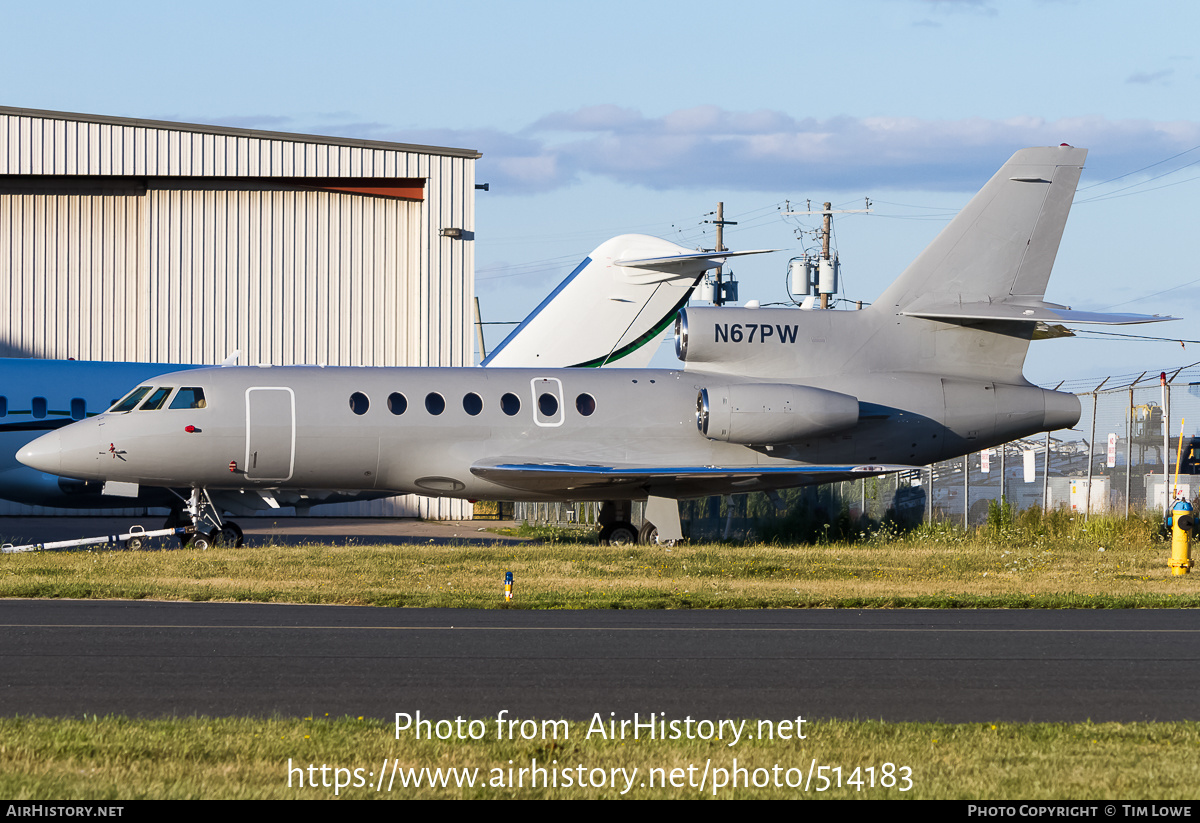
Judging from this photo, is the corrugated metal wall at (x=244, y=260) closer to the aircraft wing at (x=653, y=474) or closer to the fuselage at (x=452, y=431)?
the fuselage at (x=452, y=431)

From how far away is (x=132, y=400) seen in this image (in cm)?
2194

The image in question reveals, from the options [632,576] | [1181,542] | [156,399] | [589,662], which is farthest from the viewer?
[156,399]

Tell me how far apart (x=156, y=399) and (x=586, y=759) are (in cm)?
1664

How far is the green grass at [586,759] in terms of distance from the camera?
20.7ft

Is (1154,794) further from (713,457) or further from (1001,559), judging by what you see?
(713,457)

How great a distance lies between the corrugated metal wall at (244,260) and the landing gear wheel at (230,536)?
15037mm

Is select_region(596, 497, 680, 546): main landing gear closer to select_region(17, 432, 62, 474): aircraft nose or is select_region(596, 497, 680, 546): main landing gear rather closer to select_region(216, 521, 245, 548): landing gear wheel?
select_region(216, 521, 245, 548): landing gear wheel

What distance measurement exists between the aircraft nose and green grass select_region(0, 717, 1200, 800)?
48.3ft

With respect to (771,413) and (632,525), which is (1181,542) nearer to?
(771,413)

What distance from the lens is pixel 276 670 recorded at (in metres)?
9.74

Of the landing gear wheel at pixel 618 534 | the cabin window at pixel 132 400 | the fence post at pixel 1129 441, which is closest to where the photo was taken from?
the cabin window at pixel 132 400

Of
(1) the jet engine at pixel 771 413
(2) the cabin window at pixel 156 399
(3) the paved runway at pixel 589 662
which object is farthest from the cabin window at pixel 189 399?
(1) the jet engine at pixel 771 413

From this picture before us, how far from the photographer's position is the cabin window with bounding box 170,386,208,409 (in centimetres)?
2173

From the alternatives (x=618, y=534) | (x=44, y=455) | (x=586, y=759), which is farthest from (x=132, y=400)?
(x=586, y=759)
